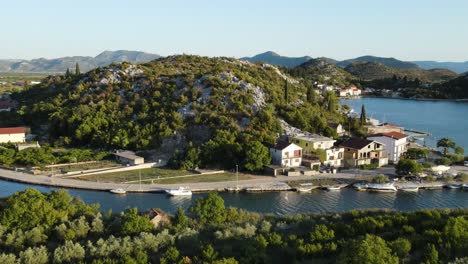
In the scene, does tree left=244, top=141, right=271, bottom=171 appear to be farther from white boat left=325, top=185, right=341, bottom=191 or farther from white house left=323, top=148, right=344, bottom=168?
white boat left=325, top=185, right=341, bottom=191

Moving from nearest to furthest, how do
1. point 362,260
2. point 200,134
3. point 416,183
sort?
point 362,260 → point 416,183 → point 200,134

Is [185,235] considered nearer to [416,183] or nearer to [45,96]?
[416,183]

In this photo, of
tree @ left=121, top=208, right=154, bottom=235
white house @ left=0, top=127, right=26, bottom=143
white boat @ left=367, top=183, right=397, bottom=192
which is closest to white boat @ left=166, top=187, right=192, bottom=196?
tree @ left=121, top=208, right=154, bottom=235

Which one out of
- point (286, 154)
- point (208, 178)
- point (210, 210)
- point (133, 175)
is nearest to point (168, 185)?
point (208, 178)

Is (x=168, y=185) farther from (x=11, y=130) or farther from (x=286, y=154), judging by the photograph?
(x=11, y=130)

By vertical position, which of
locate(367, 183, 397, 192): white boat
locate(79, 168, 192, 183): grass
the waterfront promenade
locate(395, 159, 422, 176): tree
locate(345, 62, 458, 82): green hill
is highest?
locate(345, 62, 458, 82): green hill

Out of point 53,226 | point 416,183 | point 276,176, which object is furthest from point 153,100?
point 53,226

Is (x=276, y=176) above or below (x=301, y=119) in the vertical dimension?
below
